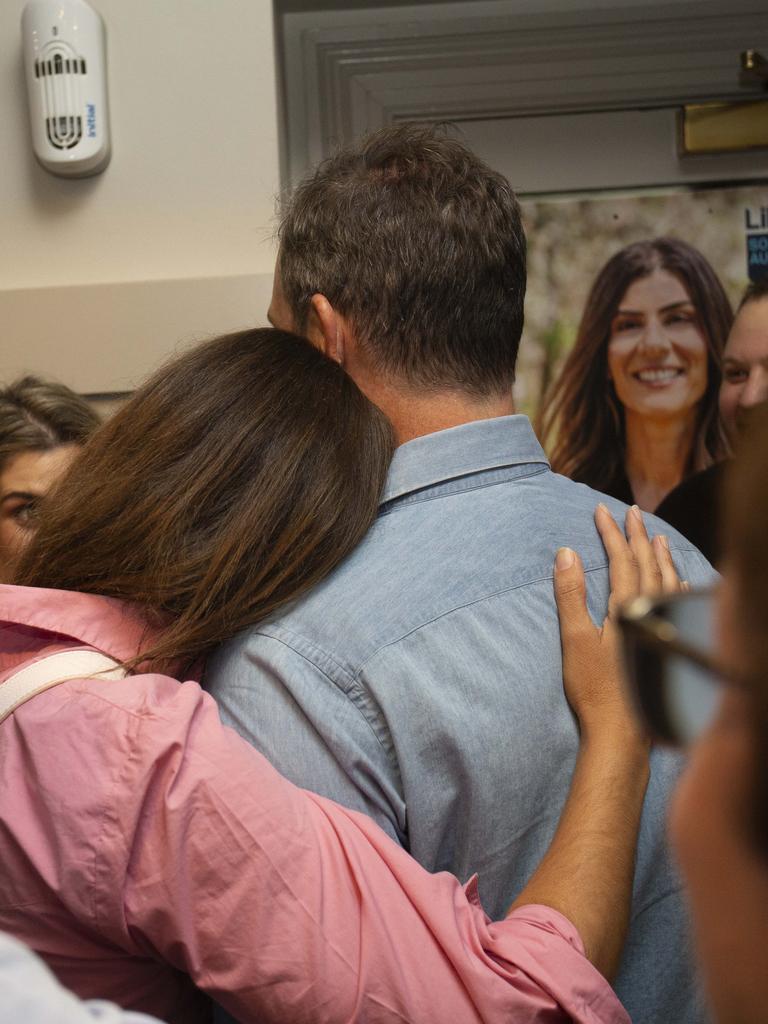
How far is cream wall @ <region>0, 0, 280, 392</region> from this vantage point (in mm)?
1666

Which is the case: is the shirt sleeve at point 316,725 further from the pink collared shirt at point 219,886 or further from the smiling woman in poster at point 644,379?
the smiling woman in poster at point 644,379

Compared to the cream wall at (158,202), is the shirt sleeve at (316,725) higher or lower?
lower

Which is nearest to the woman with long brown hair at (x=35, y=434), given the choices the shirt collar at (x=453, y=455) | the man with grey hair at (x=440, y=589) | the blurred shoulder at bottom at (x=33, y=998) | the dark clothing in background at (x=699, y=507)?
the man with grey hair at (x=440, y=589)

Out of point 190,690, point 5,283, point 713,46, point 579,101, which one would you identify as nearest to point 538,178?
point 579,101

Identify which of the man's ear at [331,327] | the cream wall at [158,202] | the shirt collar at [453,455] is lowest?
the shirt collar at [453,455]

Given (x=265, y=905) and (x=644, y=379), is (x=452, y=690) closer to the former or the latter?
(x=265, y=905)

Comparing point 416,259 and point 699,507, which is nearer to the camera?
point 416,259

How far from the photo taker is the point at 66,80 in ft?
5.33

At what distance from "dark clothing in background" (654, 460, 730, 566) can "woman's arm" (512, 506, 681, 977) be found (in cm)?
101

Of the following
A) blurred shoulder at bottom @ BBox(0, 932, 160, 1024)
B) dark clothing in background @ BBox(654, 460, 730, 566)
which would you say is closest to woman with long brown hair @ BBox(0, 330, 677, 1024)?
blurred shoulder at bottom @ BBox(0, 932, 160, 1024)

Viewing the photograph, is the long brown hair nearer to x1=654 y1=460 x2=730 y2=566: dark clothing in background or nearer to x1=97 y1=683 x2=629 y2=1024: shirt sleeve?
x1=97 y1=683 x2=629 y2=1024: shirt sleeve

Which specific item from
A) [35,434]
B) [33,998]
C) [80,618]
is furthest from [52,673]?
[35,434]

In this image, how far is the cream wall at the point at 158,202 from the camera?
1666 millimetres

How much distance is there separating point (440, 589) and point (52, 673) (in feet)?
0.94
